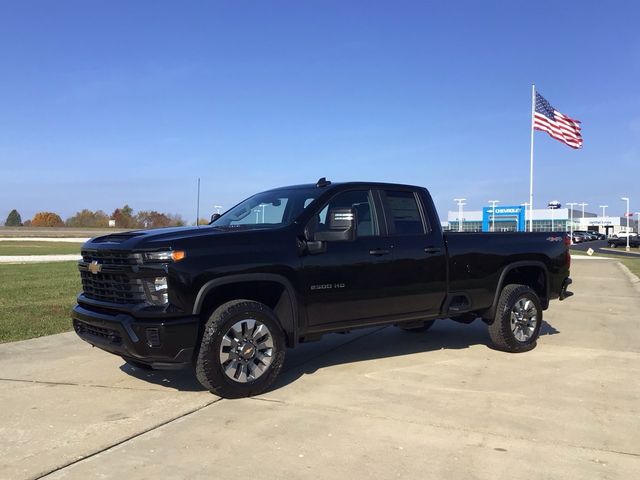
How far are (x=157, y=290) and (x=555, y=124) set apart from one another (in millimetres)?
29029

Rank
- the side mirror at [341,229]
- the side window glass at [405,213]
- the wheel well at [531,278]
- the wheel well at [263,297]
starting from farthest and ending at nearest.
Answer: the wheel well at [531,278], the side window glass at [405,213], the side mirror at [341,229], the wheel well at [263,297]

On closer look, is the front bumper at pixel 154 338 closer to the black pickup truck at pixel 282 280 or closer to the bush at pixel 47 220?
the black pickup truck at pixel 282 280

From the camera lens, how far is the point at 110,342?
4953mm

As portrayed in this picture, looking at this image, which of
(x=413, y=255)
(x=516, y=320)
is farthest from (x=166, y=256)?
(x=516, y=320)

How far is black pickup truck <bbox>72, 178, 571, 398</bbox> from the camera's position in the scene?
4.77m

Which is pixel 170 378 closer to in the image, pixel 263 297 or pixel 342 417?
pixel 263 297

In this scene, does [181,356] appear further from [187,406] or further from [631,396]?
[631,396]

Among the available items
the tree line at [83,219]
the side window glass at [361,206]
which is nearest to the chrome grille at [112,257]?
the side window glass at [361,206]

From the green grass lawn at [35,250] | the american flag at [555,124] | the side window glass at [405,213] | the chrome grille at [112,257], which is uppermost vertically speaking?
the american flag at [555,124]

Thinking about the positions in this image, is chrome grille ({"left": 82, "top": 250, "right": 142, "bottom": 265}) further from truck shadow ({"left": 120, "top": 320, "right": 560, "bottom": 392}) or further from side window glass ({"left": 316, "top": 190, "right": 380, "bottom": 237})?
side window glass ({"left": 316, "top": 190, "right": 380, "bottom": 237})

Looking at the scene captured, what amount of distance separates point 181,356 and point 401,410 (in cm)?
189

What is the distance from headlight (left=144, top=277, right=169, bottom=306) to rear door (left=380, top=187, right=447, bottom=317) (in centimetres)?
235

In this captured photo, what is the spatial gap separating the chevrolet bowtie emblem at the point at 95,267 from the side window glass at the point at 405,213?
3.02m

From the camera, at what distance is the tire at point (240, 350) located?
488 centimetres
